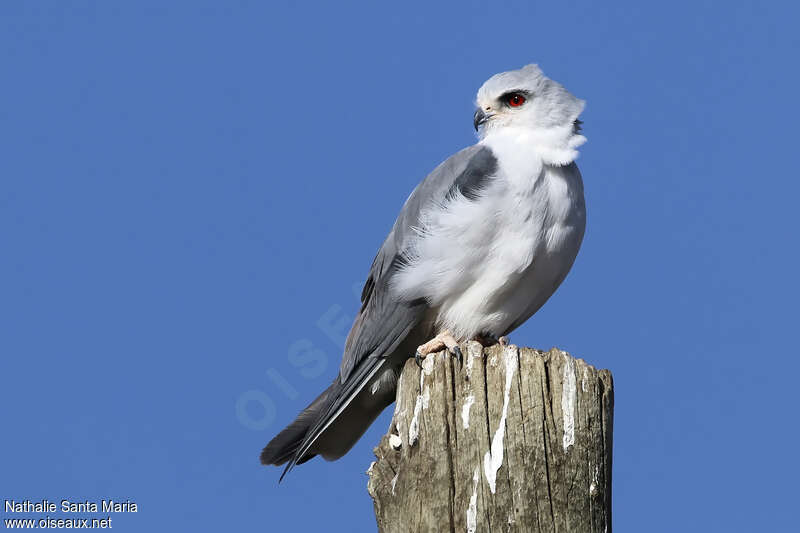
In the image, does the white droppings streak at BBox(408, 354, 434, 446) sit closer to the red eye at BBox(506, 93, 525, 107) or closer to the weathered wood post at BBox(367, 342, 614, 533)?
the weathered wood post at BBox(367, 342, 614, 533)

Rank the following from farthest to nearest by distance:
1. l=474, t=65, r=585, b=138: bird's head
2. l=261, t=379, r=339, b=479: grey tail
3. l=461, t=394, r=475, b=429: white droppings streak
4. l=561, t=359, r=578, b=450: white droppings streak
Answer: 1. l=474, t=65, r=585, b=138: bird's head
2. l=261, t=379, r=339, b=479: grey tail
3. l=461, t=394, r=475, b=429: white droppings streak
4. l=561, t=359, r=578, b=450: white droppings streak

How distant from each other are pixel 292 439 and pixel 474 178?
6.65 feet

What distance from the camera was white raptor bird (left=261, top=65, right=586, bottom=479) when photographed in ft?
18.4

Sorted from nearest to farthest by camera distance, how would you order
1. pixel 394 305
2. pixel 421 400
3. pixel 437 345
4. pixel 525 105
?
1. pixel 421 400
2. pixel 437 345
3. pixel 394 305
4. pixel 525 105

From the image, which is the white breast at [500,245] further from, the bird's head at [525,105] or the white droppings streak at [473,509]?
the white droppings streak at [473,509]

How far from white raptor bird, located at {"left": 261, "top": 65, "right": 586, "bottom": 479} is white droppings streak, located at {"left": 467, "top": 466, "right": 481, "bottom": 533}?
43.7 inches

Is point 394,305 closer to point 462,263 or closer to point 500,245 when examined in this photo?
point 462,263

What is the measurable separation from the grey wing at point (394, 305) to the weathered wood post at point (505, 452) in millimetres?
1127

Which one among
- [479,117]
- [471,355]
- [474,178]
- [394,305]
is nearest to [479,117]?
[479,117]

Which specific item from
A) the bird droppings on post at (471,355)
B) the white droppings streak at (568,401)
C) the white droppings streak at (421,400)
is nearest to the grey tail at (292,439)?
the white droppings streak at (421,400)

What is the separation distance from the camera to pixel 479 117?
21.0 ft

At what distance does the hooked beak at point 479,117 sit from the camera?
6387 millimetres

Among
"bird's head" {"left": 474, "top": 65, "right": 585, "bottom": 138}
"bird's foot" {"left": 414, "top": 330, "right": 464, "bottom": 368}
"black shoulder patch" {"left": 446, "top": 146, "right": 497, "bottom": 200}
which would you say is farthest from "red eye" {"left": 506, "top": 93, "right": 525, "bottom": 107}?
"bird's foot" {"left": 414, "top": 330, "right": 464, "bottom": 368}

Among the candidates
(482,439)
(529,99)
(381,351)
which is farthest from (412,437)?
(529,99)
